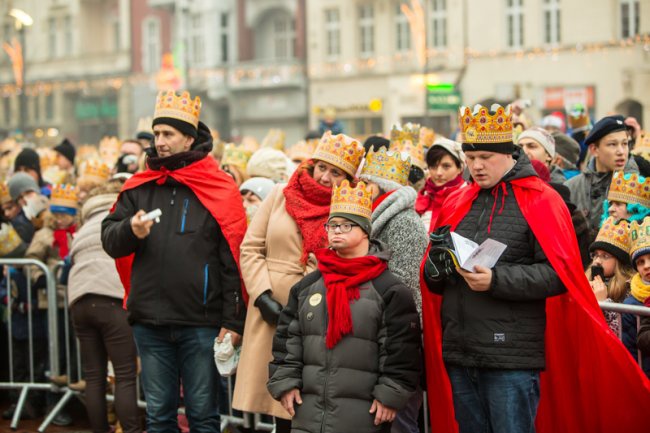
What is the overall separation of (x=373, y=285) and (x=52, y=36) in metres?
48.1

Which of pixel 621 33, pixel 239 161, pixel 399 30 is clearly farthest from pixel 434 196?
pixel 399 30

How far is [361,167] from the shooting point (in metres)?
6.25

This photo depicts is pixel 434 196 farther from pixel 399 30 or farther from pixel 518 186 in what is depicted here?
pixel 399 30

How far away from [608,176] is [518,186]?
106 inches

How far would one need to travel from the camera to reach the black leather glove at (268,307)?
5.71 meters

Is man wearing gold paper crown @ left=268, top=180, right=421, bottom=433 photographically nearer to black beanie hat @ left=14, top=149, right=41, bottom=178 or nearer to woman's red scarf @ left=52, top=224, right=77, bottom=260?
woman's red scarf @ left=52, top=224, right=77, bottom=260

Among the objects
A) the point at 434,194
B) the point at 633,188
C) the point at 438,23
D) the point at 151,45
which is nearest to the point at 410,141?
the point at 434,194

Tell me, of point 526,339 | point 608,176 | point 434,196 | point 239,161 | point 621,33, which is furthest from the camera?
point 621,33

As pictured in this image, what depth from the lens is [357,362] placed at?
5.09 m

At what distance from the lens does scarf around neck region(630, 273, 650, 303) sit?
5.70 meters

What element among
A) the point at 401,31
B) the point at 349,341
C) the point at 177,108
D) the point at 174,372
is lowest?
the point at 174,372

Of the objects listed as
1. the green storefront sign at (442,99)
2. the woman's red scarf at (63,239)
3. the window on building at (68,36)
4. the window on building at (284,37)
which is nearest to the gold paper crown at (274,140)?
the woman's red scarf at (63,239)

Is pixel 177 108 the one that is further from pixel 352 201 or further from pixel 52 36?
pixel 52 36

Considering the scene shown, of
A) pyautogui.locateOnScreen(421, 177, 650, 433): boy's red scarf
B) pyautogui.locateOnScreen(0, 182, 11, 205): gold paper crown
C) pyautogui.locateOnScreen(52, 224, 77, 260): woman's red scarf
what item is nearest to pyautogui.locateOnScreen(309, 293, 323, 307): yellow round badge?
pyautogui.locateOnScreen(421, 177, 650, 433): boy's red scarf
